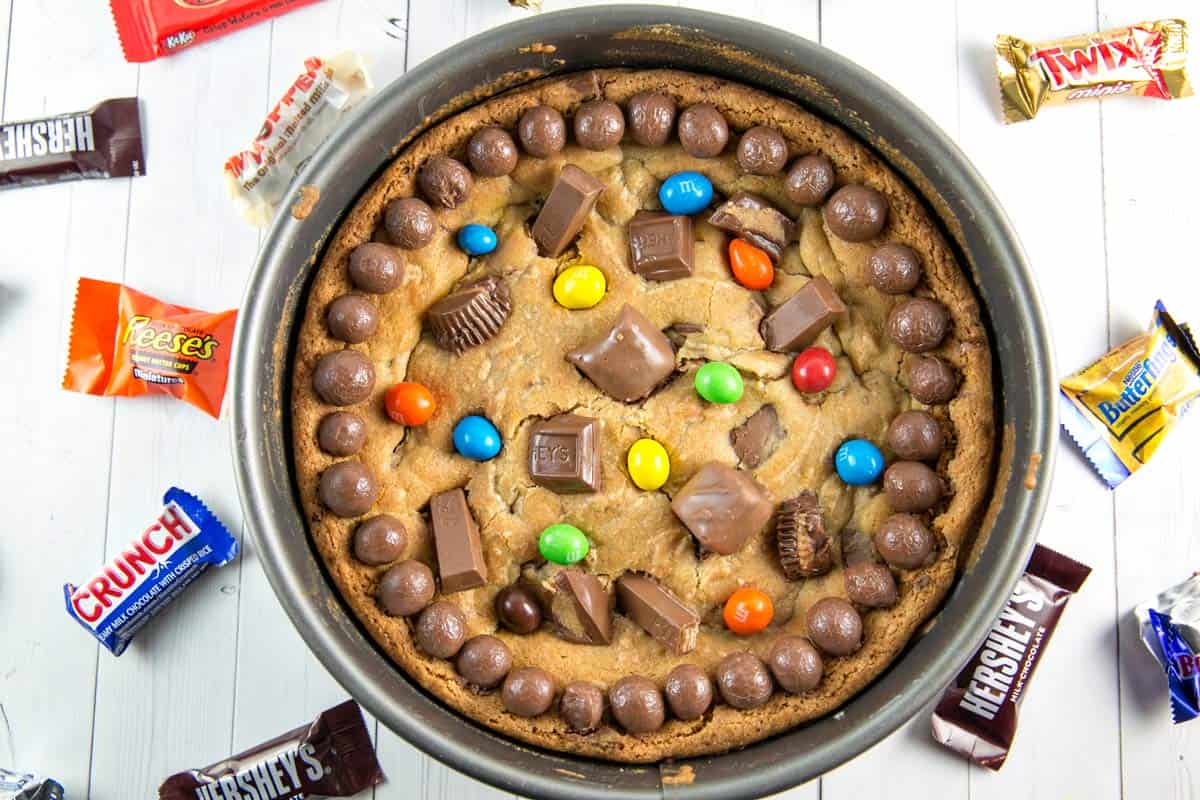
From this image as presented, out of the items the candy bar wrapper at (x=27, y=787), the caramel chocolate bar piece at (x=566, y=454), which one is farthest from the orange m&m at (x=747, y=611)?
the candy bar wrapper at (x=27, y=787)

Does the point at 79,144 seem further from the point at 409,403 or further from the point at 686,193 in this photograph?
the point at 686,193

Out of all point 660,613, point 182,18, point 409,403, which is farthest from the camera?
point 182,18

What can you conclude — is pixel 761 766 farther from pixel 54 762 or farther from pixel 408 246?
pixel 54 762

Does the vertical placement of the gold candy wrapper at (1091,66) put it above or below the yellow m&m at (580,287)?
above

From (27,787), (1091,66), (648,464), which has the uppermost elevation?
(1091,66)

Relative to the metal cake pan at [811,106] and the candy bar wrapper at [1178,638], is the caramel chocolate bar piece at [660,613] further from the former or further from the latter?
the candy bar wrapper at [1178,638]

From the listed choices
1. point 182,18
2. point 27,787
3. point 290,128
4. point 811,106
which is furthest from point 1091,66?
point 27,787

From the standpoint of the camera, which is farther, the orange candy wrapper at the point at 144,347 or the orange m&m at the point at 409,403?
the orange candy wrapper at the point at 144,347

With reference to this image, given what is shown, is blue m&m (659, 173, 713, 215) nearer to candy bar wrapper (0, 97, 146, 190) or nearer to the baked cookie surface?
the baked cookie surface
